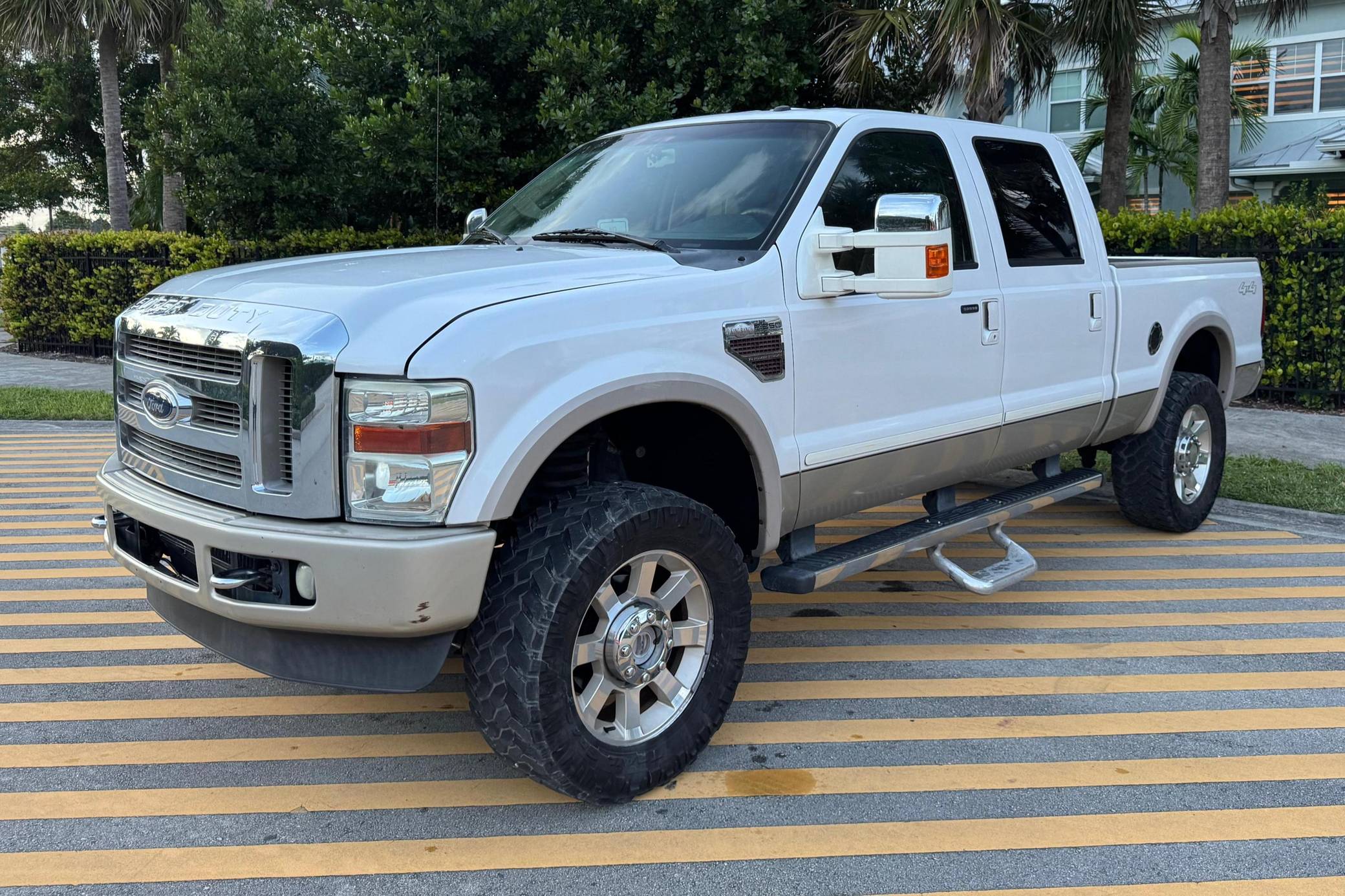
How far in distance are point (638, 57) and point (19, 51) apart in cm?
1173

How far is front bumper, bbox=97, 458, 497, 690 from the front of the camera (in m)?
2.84

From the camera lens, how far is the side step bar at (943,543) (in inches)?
154

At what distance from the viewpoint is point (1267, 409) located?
34.0 feet

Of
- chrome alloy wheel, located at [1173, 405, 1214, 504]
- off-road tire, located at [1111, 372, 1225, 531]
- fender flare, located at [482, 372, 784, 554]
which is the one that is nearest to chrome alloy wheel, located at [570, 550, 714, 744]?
fender flare, located at [482, 372, 784, 554]

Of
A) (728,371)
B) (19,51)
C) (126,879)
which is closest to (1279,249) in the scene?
(728,371)

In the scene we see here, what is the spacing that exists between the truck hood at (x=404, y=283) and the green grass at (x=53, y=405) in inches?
281

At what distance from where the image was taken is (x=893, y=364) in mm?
4109

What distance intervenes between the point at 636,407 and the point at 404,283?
2.55 feet

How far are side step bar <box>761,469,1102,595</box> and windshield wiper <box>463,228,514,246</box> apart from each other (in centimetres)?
167

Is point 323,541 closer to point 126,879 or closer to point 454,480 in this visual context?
point 454,480

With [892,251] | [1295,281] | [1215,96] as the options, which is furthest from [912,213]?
[1215,96]

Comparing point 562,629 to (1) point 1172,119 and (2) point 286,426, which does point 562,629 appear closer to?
(2) point 286,426

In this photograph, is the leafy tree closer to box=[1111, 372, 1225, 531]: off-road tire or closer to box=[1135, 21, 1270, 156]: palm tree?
box=[1111, 372, 1225, 531]: off-road tire

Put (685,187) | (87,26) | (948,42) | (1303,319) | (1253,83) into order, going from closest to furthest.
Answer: (685,187), (1303,319), (948,42), (87,26), (1253,83)
